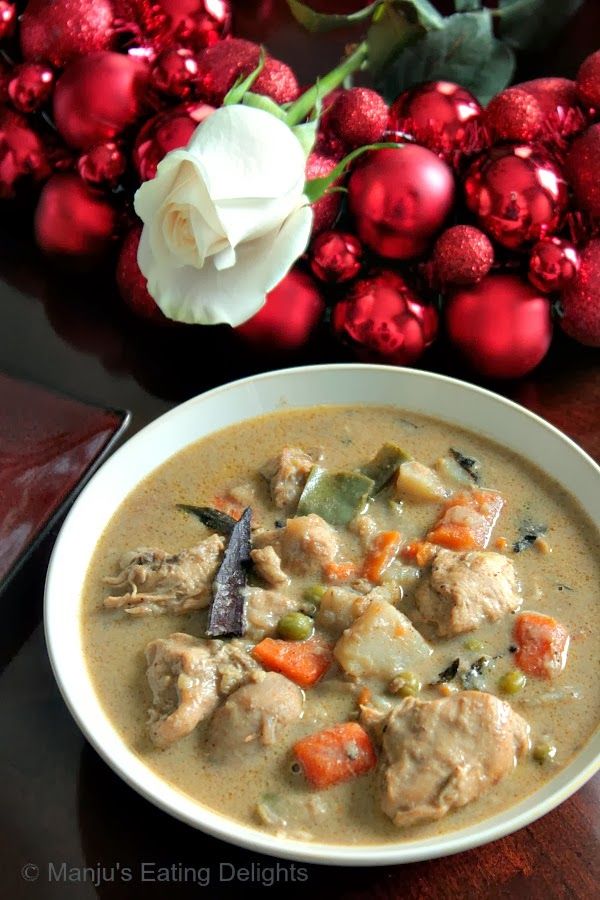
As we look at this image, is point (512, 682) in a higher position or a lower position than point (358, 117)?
lower

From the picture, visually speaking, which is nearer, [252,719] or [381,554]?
[252,719]

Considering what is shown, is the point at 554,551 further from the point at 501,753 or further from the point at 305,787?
the point at 305,787

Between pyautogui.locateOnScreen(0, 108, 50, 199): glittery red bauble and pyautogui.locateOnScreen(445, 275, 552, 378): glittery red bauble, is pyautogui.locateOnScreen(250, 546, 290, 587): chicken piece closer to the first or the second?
pyautogui.locateOnScreen(445, 275, 552, 378): glittery red bauble

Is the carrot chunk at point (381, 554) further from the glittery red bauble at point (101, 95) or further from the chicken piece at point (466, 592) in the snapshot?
the glittery red bauble at point (101, 95)

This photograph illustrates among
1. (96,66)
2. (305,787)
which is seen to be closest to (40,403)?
(96,66)

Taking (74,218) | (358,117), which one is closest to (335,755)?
(358,117)

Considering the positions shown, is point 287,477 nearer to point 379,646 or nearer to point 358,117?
point 379,646
